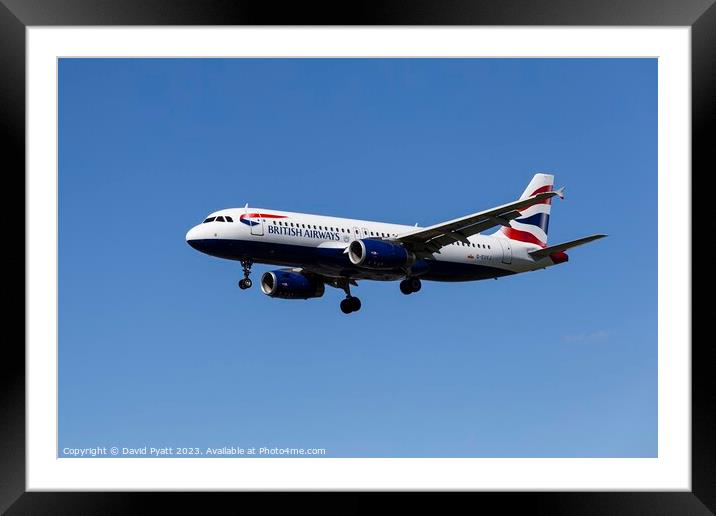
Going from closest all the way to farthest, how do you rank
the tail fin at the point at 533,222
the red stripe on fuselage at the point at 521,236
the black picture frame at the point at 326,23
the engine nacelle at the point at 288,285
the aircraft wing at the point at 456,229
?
the black picture frame at the point at 326,23 < the aircraft wing at the point at 456,229 < the engine nacelle at the point at 288,285 < the red stripe on fuselage at the point at 521,236 < the tail fin at the point at 533,222

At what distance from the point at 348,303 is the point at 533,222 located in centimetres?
875

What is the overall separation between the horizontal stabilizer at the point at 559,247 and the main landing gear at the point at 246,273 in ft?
33.9

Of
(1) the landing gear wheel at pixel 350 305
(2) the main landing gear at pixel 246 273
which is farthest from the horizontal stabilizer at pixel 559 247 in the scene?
(2) the main landing gear at pixel 246 273

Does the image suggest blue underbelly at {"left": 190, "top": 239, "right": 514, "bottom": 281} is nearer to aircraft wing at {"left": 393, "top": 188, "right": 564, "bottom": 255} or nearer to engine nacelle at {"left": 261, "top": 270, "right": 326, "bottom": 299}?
aircraft wing at {"left": 393, "top": 188, "right": 564, "bottom": 255}

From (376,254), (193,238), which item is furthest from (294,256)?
(193,238)

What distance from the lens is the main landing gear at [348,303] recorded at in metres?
36.8

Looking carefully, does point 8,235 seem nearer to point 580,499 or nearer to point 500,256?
point 580,499

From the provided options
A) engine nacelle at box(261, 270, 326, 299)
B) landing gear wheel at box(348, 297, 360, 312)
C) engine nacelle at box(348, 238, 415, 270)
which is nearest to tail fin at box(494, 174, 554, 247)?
landing gear wheel at box(348, 297, 360, 312)

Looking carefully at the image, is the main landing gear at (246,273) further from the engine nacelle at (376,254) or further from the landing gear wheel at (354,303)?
the landing gear wheel at (354,303)

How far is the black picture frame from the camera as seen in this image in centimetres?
1623

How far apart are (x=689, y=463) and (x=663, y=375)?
1475 millimetres

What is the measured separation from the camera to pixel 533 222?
40844 millimetres

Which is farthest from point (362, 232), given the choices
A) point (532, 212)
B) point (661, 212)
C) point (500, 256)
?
point (661, 212)

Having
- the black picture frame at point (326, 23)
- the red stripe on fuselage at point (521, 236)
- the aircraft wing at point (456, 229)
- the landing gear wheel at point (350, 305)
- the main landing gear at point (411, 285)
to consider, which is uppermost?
the red stripe on fuselage at point (521, 236)
